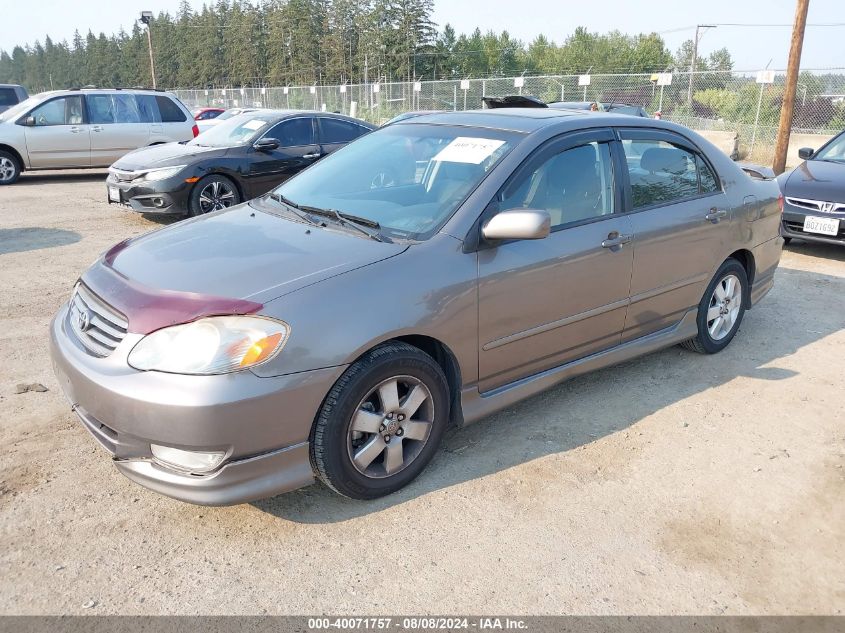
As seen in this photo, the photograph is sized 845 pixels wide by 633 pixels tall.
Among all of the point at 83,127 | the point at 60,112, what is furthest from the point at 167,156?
the point at 60,112

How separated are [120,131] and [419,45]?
5618 cm

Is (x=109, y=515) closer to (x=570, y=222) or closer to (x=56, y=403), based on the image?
(x=56, y=403)

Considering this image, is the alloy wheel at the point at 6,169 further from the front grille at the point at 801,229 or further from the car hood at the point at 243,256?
the front grille at the point at 801,229

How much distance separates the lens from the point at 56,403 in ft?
12.8

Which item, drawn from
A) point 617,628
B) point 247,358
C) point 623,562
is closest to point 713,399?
point 623,562

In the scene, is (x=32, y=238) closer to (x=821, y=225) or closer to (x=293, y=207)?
(x=293, y=207)

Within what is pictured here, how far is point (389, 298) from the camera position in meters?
2.93

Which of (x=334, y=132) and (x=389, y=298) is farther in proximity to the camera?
(x=334, y=132)

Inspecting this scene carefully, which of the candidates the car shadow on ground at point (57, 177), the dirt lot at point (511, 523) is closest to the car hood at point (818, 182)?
the dirt lot at point (511, 523)

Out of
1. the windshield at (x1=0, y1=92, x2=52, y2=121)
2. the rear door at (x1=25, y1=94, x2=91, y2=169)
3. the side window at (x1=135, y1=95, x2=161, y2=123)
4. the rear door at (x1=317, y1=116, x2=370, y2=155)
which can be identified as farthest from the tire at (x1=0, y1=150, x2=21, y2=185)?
the rear door at (x1=317, y1=116, x2=370, y2=155)

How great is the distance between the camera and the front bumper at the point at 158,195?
848cm

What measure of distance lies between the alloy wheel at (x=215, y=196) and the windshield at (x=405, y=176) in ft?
16.3

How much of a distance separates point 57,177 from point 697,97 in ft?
76.7

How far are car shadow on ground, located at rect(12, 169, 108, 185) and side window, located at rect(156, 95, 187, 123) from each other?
201 centimetres
